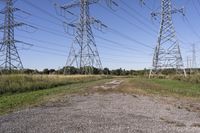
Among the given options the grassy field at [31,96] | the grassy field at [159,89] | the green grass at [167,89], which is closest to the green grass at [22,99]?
the grassy field at [31,96]

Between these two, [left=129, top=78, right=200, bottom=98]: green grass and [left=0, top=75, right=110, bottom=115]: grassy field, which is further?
[left=129, top=78, right=200, bottom=98]: green grass

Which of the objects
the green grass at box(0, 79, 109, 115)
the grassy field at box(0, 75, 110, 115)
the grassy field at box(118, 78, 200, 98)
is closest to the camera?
the green grass at box(0, 79, 109, 115)

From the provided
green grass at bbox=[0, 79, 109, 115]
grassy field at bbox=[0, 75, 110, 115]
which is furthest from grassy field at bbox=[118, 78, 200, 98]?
green grass at bbox=[0, 79, 109, 115]

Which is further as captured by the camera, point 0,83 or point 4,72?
point 4,72

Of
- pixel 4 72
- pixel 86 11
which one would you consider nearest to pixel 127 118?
pixel 4 72

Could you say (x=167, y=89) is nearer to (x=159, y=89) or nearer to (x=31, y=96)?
(x=159, y=89)

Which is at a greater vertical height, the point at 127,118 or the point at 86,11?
the point at 86,11

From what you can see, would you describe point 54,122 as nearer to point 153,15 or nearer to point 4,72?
point 4,72

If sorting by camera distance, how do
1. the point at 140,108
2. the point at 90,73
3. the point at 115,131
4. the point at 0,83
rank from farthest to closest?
the point at 90,73 → the point at 0,83 → the point at 140,108 → the point at 115,131

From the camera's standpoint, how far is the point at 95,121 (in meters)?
12.1

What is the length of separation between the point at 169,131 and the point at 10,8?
35.3 metres

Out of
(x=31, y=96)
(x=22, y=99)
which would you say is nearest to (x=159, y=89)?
(x=31, y=96)

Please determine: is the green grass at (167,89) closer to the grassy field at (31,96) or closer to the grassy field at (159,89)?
the grassy field at (159,89)

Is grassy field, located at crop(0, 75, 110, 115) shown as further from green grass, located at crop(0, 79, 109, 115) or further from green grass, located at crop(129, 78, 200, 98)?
green grass, located at crop(129, 78, 200, 98)
